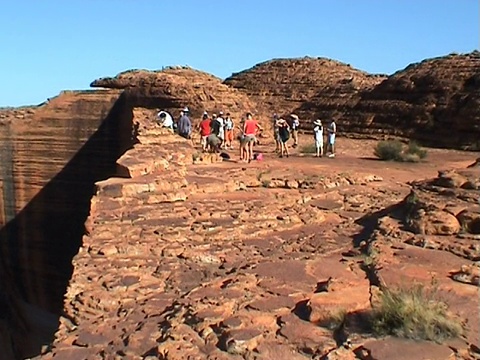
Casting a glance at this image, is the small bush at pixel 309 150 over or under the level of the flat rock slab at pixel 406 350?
over

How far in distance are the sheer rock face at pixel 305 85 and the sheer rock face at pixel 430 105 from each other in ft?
4.30

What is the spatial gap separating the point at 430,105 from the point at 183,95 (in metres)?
8.28

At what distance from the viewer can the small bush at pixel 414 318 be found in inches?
123

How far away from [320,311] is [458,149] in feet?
55.3

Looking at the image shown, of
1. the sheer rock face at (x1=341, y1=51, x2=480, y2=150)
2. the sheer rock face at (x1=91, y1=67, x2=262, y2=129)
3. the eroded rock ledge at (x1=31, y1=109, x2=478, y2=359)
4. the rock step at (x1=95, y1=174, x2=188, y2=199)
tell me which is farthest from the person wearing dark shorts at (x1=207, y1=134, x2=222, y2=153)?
the sheer rock face at (x1=341, y1=51, x2=480, y2=150)

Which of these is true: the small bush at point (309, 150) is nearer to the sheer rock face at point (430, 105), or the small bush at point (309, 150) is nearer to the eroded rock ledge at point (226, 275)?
the sheer rock face at point (430, 105)

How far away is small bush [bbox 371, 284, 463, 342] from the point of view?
312 cm

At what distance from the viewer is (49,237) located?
16.9 meters

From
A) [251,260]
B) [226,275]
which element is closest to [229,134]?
[251,260]

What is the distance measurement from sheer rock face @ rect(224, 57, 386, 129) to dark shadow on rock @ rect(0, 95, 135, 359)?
31.5 ft

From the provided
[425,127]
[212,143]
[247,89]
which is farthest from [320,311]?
[247,89]

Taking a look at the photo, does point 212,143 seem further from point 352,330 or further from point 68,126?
point 352,330

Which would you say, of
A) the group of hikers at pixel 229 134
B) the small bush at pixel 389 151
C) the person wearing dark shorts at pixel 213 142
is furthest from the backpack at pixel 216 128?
the small bush at pixel 389 151

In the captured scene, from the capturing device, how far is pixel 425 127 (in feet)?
69.1
